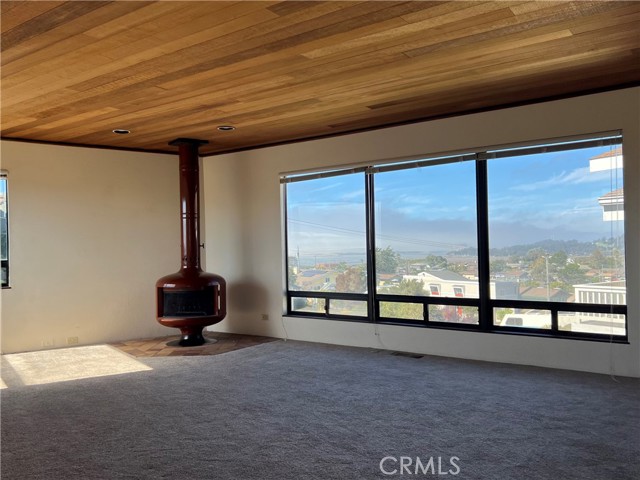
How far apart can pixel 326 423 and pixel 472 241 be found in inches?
108

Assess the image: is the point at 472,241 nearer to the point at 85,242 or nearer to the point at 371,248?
the point at 371,248

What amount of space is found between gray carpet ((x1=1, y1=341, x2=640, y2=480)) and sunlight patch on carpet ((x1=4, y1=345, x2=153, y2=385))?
246 mm

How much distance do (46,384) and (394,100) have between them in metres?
3.96

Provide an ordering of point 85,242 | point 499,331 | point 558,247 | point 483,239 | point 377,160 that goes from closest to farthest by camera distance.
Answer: point 558,247
point 499,331
point 483,239
point 377,160
point 85,242

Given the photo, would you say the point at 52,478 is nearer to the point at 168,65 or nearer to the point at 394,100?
the point at 168,65

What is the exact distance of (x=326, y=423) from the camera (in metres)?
3.84

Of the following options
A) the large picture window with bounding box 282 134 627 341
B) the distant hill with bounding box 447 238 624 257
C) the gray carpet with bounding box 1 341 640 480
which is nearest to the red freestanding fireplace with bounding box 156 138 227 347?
the large picture window with bounding box 282 134 627 341

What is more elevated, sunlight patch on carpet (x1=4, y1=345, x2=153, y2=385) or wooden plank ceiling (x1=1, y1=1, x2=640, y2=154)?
wooden plank ceiling (x1=1, y1=1, x2=640, y2=154)

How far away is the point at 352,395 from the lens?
4.51m

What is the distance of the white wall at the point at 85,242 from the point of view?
658 centimetres

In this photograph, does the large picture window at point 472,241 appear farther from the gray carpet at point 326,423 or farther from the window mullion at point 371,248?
the gray carpet at point 326,423

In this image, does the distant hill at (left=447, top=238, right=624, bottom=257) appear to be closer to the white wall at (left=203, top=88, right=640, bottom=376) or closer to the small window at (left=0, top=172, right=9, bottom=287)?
the white wall at (left=203, top=88, right=640, bottom=376)

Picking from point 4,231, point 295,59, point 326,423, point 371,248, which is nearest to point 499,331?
point 371,248

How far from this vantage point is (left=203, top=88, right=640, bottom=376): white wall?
4.87 meters
